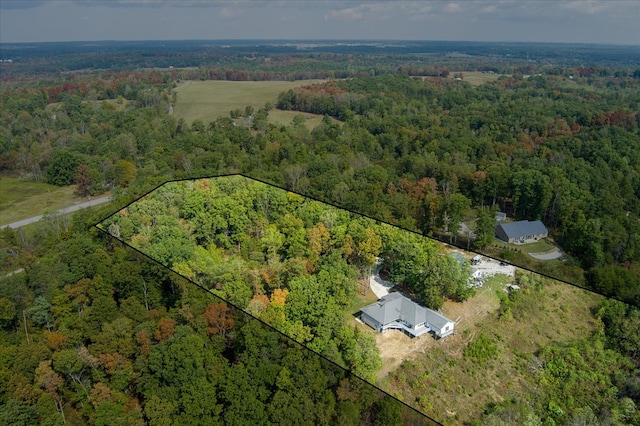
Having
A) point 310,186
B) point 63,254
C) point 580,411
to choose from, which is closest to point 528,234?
point 310,186

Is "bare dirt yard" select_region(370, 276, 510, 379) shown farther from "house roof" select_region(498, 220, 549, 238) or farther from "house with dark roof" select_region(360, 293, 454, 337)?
"house roof" select_region(498, 220, 549, 238)

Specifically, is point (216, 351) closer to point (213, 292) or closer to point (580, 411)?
point (213, 292)

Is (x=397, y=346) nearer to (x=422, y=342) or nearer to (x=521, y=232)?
(x=422, y=342)

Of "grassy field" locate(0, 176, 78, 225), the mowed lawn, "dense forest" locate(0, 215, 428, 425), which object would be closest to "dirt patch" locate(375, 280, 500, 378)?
"dense forest" locate(0, 215, 428, 425)

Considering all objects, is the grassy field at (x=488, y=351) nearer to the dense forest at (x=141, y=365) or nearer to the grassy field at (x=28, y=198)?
the dense forest at (x=141, y=365)

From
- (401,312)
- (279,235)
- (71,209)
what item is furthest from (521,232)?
(71,209)

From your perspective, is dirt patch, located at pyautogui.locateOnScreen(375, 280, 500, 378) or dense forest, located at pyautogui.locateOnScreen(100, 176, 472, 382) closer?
dirt patch, located at pyautogui.locateOnScreen(375, 280, 500, 378)
